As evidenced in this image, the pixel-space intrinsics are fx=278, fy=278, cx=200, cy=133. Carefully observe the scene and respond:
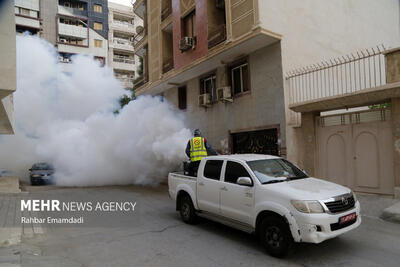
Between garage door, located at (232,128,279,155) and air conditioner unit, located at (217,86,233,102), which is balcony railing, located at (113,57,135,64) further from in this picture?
garage door, located at (232,128,279,155)

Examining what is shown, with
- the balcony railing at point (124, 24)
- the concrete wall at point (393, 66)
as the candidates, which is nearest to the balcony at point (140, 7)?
the concrete wall at point (393, 66)

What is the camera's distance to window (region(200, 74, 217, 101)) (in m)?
14.0

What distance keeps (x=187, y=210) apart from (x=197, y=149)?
1737mm

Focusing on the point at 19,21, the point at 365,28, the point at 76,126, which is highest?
the point at 19,21

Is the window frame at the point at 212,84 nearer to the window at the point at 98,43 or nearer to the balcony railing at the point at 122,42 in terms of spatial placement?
the window at the point at 98,43

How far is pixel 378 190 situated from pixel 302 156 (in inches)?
101

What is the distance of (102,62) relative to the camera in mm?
39031

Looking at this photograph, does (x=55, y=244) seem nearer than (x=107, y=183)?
Yes

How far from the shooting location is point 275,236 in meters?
4.50

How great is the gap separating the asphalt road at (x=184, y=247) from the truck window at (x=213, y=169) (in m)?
1.19

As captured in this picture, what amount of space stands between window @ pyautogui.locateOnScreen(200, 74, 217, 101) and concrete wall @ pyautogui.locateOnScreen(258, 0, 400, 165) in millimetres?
4272

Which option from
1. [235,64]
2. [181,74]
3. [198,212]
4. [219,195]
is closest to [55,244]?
Result: [198,212]

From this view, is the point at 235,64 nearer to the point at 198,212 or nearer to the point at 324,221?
the point at 198,212

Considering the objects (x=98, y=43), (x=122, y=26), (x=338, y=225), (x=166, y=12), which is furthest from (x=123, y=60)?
(x=338, y=225)
